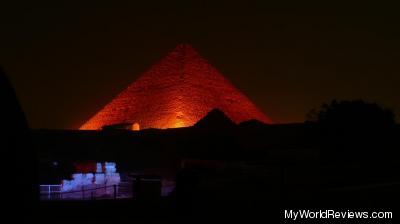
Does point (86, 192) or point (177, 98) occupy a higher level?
point (177, 98)

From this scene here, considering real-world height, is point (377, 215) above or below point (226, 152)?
below

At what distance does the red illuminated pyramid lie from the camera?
4609cm

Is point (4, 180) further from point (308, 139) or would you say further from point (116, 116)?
point (116, 116)

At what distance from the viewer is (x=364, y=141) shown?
2088cm

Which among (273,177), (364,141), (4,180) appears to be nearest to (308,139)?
(364,141)

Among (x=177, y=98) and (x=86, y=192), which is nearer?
(x=86, y=192)

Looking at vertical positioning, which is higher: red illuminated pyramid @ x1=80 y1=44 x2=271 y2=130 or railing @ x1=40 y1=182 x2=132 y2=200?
red illuminated pyramid @ x1=80 y1=44 x2=271 y2=130

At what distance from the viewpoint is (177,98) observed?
4678 cm

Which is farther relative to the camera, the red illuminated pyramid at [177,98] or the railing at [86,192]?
the red illuminated pyramid at [177,98]

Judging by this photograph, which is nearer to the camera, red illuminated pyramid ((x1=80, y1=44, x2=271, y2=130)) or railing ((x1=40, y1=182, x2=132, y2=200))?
railing ((x1=40, y1=182, x2=132, y2=200))

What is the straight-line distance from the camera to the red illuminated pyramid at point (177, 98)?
151 feet

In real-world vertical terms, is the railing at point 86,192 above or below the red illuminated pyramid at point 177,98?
below

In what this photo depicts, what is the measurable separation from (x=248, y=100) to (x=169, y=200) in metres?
42.5

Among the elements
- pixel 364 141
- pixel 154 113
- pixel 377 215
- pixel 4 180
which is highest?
pixel 154 113
